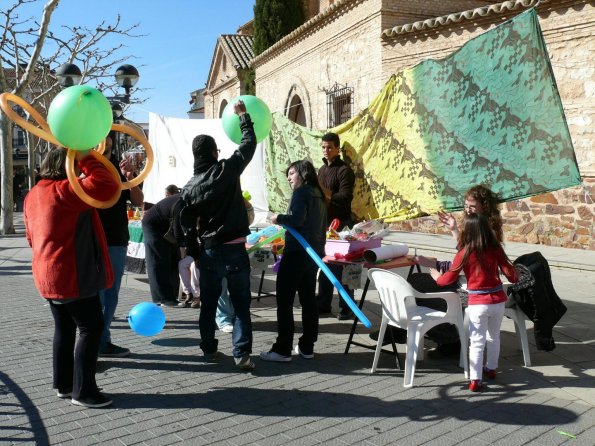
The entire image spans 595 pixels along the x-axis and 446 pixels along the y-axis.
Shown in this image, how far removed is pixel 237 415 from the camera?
4.11m

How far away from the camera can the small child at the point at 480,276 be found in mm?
4516

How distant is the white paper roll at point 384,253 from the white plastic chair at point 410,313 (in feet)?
1.41

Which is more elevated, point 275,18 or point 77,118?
point 275,18

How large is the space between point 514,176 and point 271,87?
67.7 ft

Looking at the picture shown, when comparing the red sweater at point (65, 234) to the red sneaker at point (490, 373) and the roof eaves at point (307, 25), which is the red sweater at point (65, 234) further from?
the roof eaves at point (307, 25)

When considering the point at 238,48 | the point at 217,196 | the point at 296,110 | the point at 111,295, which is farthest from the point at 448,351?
the point at 238,48

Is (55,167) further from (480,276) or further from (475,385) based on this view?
(475,385)

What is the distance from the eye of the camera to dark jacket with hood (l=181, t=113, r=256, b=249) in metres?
4.79

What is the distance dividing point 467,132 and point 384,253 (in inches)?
50.5

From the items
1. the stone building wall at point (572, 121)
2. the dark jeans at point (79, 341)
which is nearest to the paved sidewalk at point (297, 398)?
the dark jeans at point (79, 341)

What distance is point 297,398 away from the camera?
4.44 meters

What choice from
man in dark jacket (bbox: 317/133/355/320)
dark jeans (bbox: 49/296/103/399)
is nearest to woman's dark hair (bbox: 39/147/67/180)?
dark jeans (bbox: 49/296/103/399)

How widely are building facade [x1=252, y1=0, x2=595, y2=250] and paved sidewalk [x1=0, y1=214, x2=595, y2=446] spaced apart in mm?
6791

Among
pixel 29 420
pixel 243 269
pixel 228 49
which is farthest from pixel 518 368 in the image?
pixel 228 49
